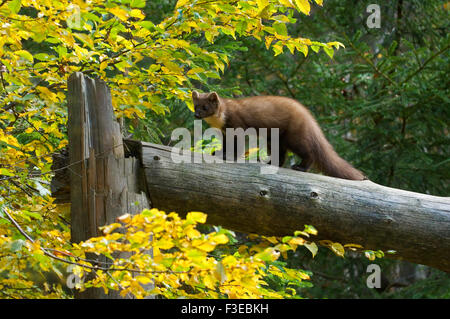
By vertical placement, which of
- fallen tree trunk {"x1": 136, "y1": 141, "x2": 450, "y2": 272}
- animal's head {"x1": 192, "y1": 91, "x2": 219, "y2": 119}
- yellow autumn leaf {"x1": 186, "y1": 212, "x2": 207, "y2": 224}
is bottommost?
fallen tree trunk {"x1": 136, "y1": 141, "x2": 450, "y2": 272}

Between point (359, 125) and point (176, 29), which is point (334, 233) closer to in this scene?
point (176, 29)

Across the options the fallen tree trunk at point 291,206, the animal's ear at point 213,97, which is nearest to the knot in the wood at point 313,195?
the fallen tree trunk at point 291,206

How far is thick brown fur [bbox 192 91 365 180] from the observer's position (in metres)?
5.30

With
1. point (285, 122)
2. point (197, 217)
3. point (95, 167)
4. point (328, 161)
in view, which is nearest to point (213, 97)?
point (285, 122)

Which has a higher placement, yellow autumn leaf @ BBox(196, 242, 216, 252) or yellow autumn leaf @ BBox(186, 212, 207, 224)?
yellow autumn leaf @ BBox(186, 212, 207, 224)

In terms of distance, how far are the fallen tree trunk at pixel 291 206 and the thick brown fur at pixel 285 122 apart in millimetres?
916

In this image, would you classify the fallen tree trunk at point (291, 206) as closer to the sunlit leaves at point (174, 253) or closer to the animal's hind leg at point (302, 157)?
the sunlit leaves at point (174, 253)

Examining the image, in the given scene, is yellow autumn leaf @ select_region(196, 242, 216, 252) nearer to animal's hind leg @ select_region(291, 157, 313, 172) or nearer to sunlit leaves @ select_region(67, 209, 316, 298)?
sunlit leaves @ select_region(67, 209, 316, 298)

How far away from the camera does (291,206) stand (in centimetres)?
401

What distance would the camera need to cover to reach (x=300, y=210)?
13.1 ft

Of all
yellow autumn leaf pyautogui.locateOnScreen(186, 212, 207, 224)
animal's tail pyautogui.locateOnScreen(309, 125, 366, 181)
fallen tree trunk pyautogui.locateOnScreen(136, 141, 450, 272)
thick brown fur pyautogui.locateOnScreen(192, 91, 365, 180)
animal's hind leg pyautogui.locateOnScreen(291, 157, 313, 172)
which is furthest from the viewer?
animal's hind leg pyautogui.locateOnScreen(291, 157, 313, 172)

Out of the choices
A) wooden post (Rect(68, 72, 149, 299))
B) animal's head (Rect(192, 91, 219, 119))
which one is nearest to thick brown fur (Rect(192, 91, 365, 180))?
animal's head (Rect(192, 91, 219, 119))

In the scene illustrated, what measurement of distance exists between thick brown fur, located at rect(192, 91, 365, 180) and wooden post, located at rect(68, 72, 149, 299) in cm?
215

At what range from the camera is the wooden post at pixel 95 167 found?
3777 millimetres
